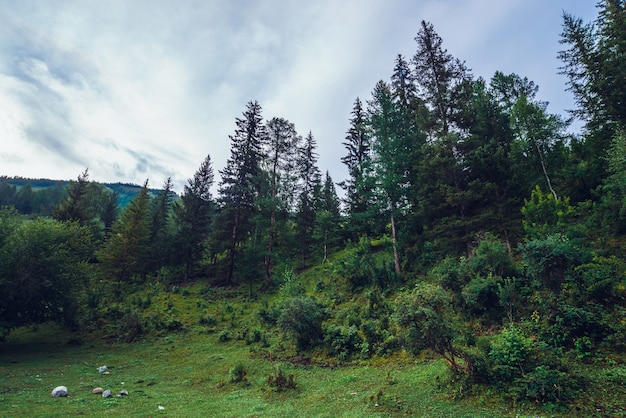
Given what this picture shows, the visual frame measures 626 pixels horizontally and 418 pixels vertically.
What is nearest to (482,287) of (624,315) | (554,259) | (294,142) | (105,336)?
(554,259)

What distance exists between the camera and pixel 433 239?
23.6 metres

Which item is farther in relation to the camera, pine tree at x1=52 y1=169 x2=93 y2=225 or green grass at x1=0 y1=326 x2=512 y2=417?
pine tree at x1=52 y1=169 x2=93 y2=225

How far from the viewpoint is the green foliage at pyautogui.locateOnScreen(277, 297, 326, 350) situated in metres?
15.6

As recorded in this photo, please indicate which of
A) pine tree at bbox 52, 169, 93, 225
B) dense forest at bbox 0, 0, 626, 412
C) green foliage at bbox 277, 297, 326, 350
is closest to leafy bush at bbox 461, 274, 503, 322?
dense forest at bbox 0, 0, 626, 412

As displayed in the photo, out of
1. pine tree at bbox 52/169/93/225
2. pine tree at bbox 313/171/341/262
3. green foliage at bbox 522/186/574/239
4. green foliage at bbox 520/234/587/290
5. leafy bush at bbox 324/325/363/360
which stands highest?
pine tree at bbox 52/169/93/225

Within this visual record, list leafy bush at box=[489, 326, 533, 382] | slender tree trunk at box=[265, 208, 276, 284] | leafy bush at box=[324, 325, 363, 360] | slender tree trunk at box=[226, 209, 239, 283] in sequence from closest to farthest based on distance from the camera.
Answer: leafy bush at box=[489, 326, 533, 382], leafy bush at box=[324, 325, 363, 360], slender tree trunk at box=[265, 208, 276, 284], slender tree trunk at box=[226, 209, 239, 283]

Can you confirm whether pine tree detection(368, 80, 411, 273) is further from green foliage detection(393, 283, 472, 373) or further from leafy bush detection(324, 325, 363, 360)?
green foliage detection(393, 283, 472, 373)

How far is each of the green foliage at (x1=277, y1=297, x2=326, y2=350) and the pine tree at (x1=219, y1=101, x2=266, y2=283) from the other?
19334mm

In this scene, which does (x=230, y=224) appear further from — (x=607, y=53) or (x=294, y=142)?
(x=607, y=53)

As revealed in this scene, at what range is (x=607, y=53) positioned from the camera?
22594 millimetres

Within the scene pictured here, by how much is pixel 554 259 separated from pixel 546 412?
6.95m

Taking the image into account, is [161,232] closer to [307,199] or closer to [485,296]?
[307,199]

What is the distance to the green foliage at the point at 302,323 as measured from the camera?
615 inches

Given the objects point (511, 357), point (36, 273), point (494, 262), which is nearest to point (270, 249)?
point (36, 273)
